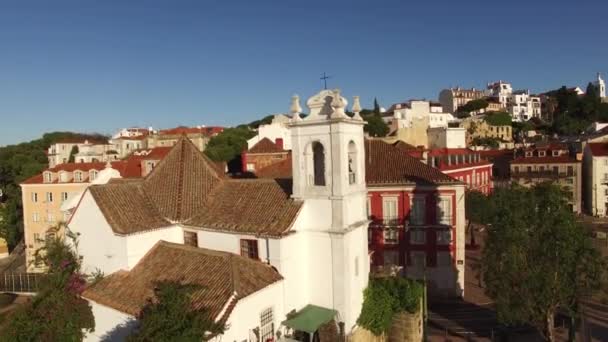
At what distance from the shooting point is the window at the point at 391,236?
3177cm

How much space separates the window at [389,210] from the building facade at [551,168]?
39.3 meters

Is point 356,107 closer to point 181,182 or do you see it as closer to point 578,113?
point 181,182

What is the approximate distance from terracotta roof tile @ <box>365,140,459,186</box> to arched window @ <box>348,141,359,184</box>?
10018 millimetres

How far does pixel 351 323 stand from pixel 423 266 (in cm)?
1292

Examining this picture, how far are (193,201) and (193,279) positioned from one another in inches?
248

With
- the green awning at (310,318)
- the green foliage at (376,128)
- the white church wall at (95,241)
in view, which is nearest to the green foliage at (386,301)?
the green awning at (310,318)

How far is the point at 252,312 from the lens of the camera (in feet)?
57.6

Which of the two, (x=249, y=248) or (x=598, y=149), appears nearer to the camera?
(x=249, y=248)

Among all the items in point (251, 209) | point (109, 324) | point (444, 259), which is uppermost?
point (251, 209)

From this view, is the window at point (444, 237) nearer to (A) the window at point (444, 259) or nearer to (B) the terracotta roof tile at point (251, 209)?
(A) the window at point (444, 259)

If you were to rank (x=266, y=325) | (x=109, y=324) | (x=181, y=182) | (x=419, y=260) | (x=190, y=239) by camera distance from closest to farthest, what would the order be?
(x=109, y=324) < (x=266, y=325) < (x=190, y=239) < (x=181, y=182) < (x=419, y=260)

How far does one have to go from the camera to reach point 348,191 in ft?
66.9

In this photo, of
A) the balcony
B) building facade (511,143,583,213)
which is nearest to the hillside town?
building facade (511,143,583,213)

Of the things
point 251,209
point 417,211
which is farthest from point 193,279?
point 417,211
